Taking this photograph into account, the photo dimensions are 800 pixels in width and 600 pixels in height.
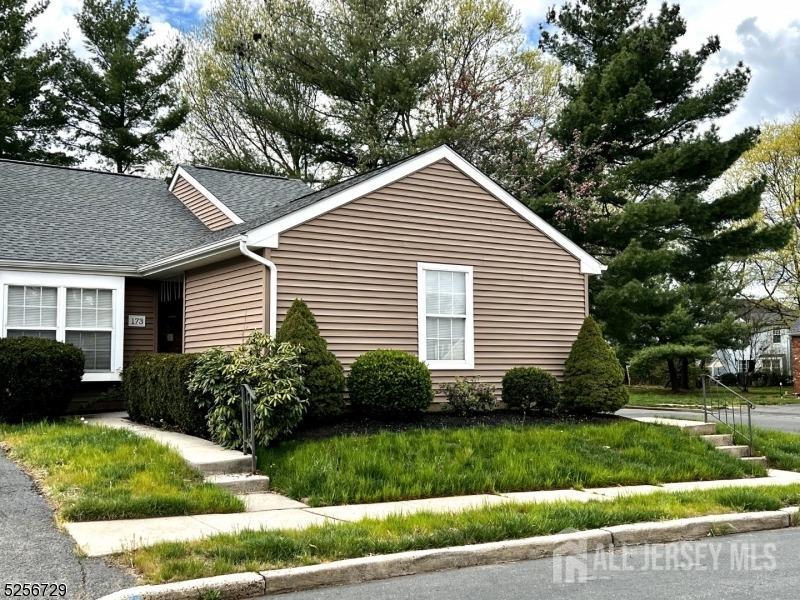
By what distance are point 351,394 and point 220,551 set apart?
589 centimetres

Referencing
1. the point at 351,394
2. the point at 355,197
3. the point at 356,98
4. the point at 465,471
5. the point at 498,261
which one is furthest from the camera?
the point at 356,98

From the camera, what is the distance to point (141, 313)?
1544 cm

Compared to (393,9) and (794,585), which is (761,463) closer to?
(794,585)

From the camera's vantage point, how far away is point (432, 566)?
5984 millimetres

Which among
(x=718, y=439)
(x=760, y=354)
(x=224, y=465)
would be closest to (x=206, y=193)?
(x=224, y=465)

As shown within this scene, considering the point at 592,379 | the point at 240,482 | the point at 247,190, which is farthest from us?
the point at 247,190

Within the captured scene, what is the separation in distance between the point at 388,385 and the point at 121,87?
25292 mm

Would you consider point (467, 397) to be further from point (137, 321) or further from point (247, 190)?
point (247, 190)

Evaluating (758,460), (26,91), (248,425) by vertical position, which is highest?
(26,91)

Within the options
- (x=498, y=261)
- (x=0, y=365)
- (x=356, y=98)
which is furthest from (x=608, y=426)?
(x=356, y=98)

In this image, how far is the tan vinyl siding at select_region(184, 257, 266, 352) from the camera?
11.8 m

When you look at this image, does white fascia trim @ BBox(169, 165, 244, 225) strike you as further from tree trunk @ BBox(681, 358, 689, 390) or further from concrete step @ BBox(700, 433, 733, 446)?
tree trunk @ BBox(681, 358, 689, 390)

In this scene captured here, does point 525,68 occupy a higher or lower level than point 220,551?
higher

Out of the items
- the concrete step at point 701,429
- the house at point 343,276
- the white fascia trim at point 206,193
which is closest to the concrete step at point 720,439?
the concrete step at point 701,429
